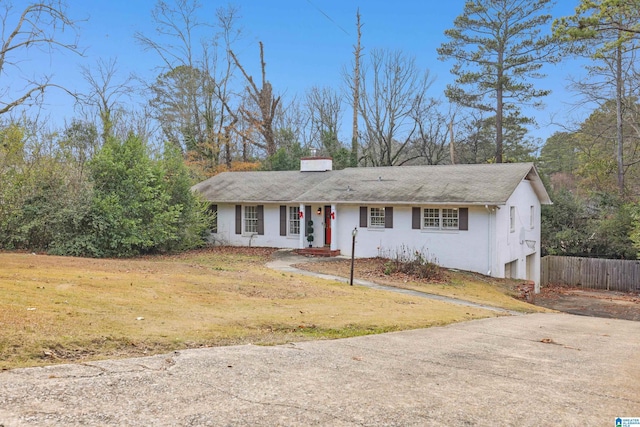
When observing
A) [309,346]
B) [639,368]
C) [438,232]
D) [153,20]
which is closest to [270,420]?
[309,346]

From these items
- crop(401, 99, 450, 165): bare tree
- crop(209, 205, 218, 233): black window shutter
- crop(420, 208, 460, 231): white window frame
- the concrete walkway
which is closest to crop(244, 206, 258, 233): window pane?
crop(209, 205, 218, 233): black window shutter

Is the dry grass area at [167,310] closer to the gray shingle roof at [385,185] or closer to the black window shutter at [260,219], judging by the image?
the gray shingle roof at [385,185]

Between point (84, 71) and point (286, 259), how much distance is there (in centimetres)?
2306

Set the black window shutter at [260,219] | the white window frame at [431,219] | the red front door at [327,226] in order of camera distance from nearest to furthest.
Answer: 1. the white window frame at [431,219]
2. the red front door at [327,226]
3. the black window shutter at [260,219]

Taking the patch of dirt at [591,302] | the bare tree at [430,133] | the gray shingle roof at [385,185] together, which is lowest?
the patch of dirt at [591,302]

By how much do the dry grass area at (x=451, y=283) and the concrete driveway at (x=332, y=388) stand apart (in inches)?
328

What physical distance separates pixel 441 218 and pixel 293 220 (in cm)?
780

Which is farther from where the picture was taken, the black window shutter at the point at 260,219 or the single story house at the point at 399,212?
the black window shutter at the point at 260,219

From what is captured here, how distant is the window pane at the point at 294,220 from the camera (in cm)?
2547

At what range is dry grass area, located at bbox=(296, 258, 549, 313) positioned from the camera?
52.2 feet

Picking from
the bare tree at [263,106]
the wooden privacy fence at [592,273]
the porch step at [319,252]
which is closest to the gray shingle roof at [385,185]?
the porch step at [319,252]

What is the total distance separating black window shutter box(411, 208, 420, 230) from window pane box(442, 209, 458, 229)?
40.8 inches

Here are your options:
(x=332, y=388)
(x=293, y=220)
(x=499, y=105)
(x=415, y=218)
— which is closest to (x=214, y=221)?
(x=293, y=220)

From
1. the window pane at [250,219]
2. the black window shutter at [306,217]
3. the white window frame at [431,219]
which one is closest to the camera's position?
the white window frame at [431,219]
